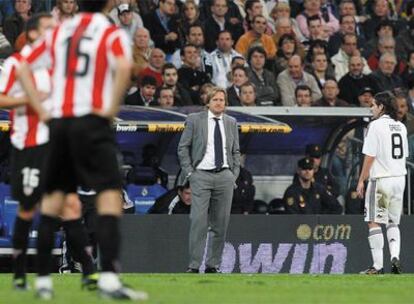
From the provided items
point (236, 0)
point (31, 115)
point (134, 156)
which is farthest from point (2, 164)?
point (31, 115)

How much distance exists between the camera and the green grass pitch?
10.9 m

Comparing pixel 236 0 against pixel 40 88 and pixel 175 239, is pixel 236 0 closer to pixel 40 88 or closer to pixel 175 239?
pixel 175 239

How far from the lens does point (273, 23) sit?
24.9 meters

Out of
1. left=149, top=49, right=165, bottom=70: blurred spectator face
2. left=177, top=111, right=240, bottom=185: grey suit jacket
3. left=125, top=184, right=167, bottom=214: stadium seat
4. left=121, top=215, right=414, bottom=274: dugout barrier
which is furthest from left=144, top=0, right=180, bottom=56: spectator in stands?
left=177, top=111, right=240, bottom=185: grey suit jacket

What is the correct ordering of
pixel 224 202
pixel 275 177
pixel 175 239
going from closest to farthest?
pixel 224 202, pixel 175 239, pixel 275 177

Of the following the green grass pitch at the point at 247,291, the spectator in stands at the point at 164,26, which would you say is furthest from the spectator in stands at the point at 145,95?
the green grass pitch at the point at 247,291

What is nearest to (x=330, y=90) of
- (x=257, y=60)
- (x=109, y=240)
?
(x=257, y=60)

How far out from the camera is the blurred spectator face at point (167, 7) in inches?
913

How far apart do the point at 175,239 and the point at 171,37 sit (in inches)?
172

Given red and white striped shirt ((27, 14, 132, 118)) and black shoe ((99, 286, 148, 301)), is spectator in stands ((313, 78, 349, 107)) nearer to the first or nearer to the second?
red and white striped shirt ((27, 14, 132, 118))

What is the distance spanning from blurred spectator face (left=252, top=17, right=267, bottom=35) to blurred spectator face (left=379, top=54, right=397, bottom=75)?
2236 millimetres

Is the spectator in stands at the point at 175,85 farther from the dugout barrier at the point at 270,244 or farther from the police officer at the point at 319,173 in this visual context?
the dugout barrier at the point at 270,244

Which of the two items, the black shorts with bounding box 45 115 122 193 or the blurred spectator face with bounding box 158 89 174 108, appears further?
the blurred spectator face with bounding box 158 89 174 108

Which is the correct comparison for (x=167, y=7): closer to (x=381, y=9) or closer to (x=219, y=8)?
(x=219, y=8)
